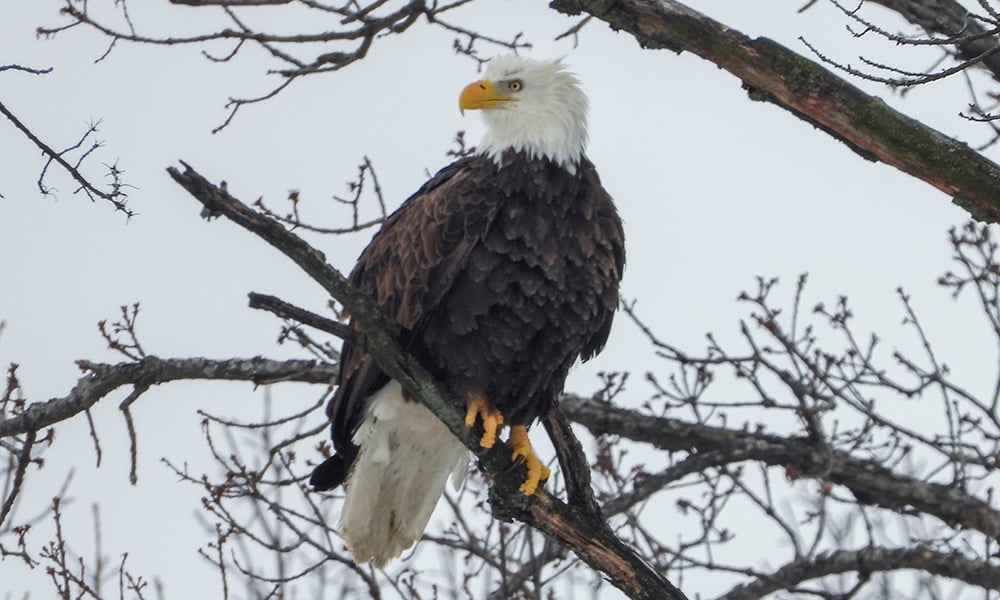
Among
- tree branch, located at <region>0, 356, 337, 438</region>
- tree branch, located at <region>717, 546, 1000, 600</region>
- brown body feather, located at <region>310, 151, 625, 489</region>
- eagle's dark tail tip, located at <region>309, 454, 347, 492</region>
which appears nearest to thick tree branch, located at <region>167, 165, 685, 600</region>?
brown body feather, located at <region>310, 151, 625, 489</region>

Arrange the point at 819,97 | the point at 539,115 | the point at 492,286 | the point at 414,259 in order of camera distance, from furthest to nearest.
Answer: the point at 539,115 < the point at 414,259 < the point at 492,286 < the point at 819,97

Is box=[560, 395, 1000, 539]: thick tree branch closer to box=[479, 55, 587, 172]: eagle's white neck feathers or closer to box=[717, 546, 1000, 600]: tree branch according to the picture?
box=[717, 546, 1000, 600]: tree branch


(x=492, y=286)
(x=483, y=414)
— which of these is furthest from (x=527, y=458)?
(x=492, y=286)

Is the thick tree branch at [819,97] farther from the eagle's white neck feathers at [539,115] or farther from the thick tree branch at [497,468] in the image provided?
the thick tree branch at [497,468]

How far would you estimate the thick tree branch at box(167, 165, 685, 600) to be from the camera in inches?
153

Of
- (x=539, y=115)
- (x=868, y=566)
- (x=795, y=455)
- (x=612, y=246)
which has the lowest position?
(x=868, y=566)

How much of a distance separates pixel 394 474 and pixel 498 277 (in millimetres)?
1146

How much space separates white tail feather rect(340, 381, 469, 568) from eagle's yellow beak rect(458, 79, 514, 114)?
1182 mm

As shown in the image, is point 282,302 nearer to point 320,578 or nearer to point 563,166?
point 563,166

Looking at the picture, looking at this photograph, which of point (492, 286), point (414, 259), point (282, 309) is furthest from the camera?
point (414, 259)

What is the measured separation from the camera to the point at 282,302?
147 inches

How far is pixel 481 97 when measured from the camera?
5.45 m

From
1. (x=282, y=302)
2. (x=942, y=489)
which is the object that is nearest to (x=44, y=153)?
(x=282, y=302)

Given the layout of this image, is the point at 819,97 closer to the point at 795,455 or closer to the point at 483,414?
the point at 483,414
